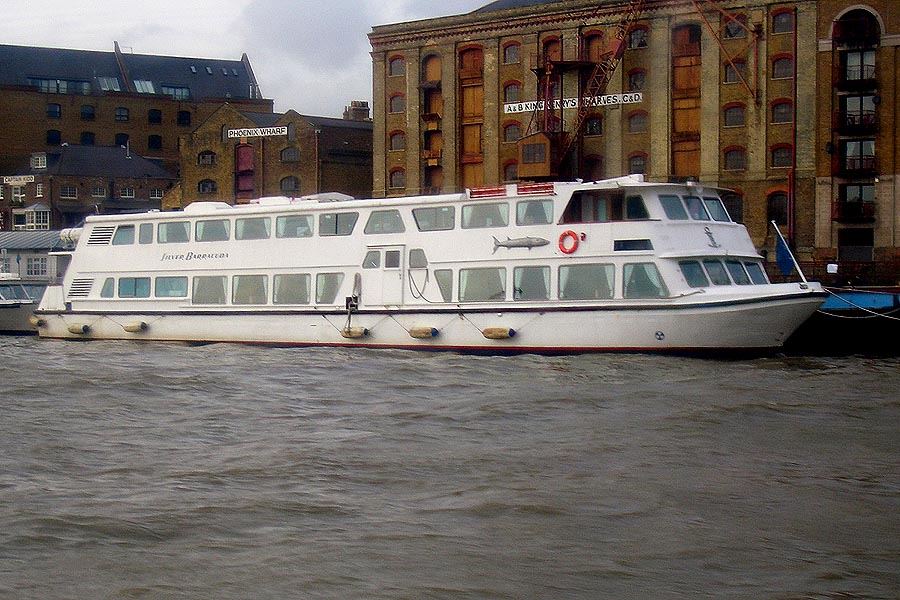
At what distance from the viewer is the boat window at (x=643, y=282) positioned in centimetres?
2525

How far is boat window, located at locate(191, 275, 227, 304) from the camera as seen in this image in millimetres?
31141

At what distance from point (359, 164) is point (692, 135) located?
70.5 ft

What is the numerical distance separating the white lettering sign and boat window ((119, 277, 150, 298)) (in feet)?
114

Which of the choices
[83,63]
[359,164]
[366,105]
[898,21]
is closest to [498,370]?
[898,21]

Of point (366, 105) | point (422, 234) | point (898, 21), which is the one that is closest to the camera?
point (422, 234)

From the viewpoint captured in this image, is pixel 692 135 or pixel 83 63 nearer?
pixel 692 135

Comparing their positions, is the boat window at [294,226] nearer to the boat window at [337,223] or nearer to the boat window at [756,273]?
the boat window at [337,223]

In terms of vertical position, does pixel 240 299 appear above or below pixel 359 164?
below

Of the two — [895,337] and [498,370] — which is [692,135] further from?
[498,370]

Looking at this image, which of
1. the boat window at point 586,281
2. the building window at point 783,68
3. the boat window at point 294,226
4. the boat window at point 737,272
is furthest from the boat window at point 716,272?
the building window at point 783,68

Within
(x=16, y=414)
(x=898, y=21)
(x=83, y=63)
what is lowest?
(x=16, y=414)

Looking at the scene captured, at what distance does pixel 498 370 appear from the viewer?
23656mm

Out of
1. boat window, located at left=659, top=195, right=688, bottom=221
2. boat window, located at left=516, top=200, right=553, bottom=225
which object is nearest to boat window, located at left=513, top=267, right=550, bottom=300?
boat window, located at left=516, top=200, right=553, bottom=225

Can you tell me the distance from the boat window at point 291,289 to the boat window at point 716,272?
9.76 m
